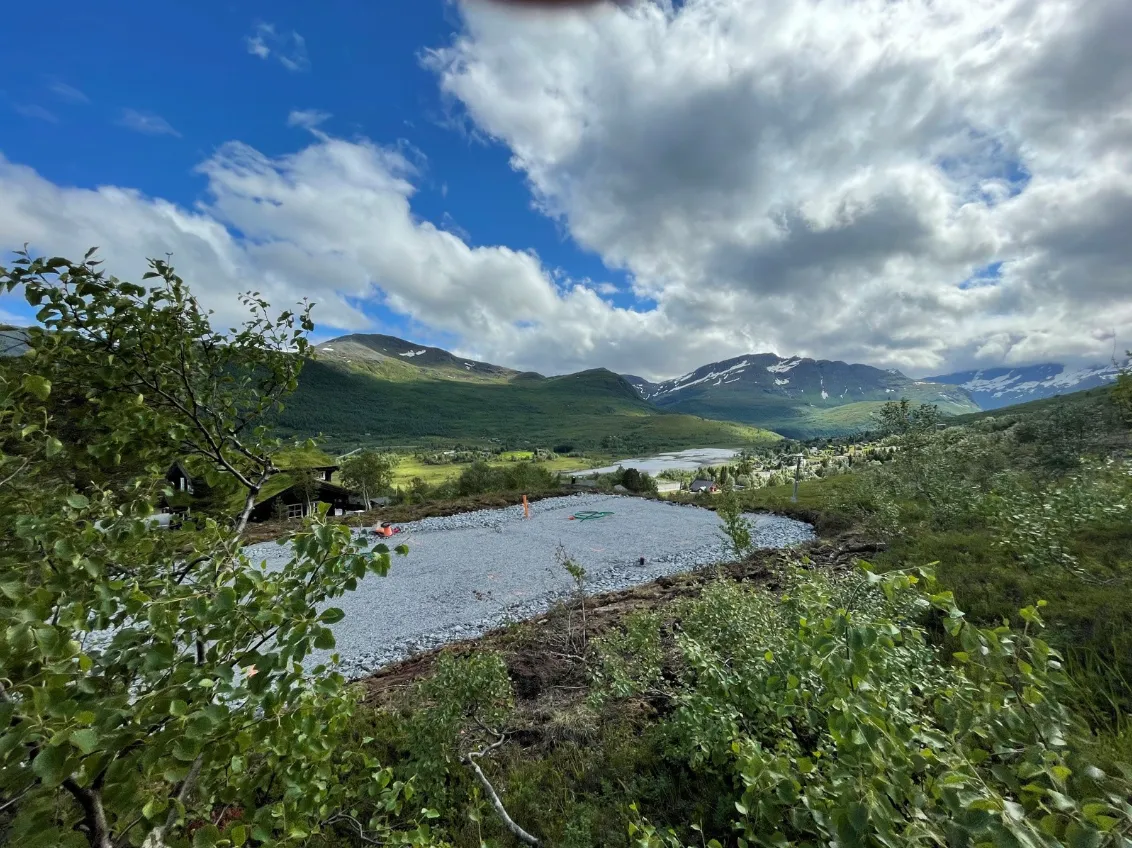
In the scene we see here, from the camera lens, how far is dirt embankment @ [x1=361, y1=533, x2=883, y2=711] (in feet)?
28.8

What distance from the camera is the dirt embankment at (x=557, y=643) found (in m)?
8.78

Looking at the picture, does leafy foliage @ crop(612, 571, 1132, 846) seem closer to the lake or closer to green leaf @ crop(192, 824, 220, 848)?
green leaf @ crop(192, 824, 220, 848)

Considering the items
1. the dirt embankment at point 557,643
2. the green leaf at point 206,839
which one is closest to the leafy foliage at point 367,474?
the dirt embankment at point 557,643

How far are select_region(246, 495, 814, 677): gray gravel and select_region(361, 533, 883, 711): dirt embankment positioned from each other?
121cm

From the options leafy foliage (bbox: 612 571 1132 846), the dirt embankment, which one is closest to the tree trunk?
leafy foliage (bbox: 612 571 1132 846)

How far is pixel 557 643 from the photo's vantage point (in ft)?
35.2

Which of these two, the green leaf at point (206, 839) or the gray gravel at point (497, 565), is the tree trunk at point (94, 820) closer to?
the green leaf at point (206, 839)

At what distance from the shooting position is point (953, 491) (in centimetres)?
1391

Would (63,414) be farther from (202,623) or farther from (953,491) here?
(953,491)

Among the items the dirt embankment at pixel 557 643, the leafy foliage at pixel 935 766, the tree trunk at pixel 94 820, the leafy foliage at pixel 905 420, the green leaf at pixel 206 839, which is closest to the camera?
the leafy foliage at pixel 935 766

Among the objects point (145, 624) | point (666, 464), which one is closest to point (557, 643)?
point (145, 624)

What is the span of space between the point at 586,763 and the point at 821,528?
2382 cm

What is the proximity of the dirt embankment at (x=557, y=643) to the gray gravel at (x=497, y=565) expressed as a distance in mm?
1214

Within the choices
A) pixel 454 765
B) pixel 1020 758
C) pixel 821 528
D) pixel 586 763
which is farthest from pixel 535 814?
pixel 821 528
